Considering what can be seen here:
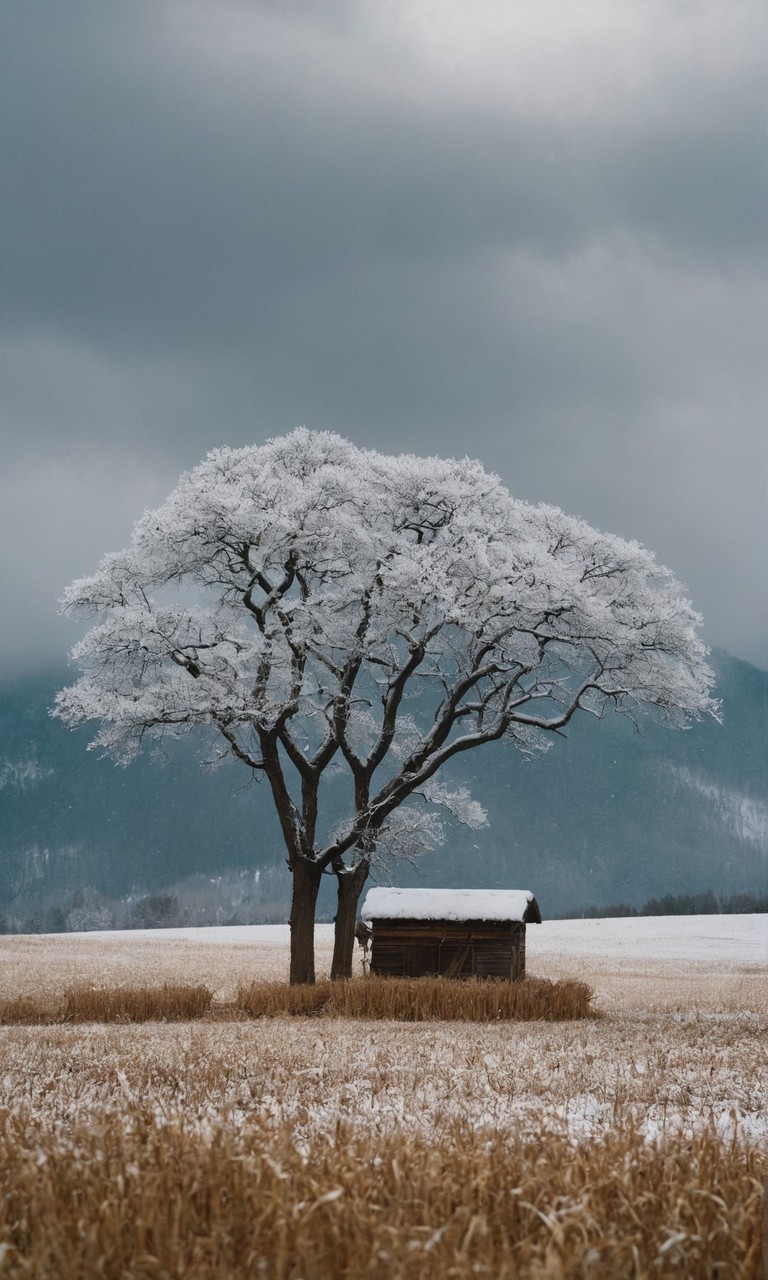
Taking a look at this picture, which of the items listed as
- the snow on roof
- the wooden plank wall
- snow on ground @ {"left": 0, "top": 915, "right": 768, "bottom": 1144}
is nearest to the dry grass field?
snow on ground @ {"left": 0, "top": 915, "right": 768, "bottom": 1144}

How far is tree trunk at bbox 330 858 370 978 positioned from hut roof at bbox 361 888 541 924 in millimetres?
2697

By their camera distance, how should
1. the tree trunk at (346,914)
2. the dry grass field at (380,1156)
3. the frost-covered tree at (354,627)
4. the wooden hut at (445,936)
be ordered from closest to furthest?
the dry grass field at (380,1156)
the frost-covered tree at (354,627)
the tree trunk at (346,914)
the wooden hut at (445,936)

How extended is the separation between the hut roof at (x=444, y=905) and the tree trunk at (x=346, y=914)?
270 cm

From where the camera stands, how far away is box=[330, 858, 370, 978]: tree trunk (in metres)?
29.0

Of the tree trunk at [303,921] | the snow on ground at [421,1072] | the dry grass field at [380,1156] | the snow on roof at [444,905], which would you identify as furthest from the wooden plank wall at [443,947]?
the dry grass field at [380,1156]

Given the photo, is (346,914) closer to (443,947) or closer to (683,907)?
(443,947)

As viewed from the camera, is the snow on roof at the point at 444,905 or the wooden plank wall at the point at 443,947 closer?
the wooden plank wall at the point at 443,947

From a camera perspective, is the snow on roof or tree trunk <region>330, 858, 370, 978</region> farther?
the snow on roof

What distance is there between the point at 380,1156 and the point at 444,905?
2853 cm

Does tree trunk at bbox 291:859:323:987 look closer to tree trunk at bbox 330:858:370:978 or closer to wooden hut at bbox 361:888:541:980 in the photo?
tree trunk at bbox 330:858:370:978

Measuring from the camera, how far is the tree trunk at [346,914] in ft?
95.2

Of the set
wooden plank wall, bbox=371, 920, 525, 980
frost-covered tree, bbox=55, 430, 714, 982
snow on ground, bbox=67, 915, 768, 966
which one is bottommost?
snow on ground, bbox=67, 915, 768, 966

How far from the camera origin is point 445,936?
3319 cm

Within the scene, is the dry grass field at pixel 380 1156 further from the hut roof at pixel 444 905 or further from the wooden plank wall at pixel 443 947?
the wooden plank wall at pixel 443 947
